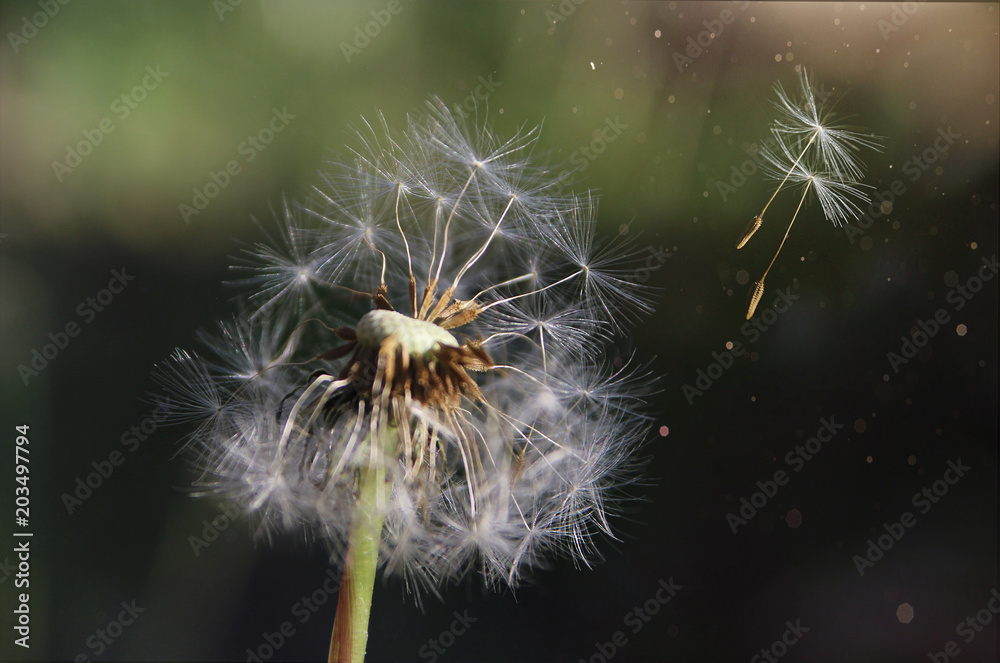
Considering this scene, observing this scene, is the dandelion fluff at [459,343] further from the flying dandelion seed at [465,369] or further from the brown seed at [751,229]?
the brown seed at [751,229]

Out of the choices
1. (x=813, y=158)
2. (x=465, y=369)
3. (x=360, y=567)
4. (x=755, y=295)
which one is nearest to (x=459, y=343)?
(x=465, y=369)

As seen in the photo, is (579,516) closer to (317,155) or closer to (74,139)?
(317,155)

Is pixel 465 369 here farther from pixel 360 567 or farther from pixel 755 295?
pixel 755 295

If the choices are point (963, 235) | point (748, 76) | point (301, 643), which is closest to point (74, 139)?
point (301, 643)

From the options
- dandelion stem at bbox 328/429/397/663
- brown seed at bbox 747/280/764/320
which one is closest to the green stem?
dandelion stem at bbox 328/429/397/663

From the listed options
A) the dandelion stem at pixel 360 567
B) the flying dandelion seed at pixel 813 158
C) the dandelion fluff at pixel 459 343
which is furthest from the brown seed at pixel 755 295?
the dandelion stem at pixel 360 567

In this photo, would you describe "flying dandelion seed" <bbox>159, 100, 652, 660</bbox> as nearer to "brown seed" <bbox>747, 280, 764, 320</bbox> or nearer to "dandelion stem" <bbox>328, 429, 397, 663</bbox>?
"dandelion stem" <bbox>328, 429, 397, 663</bbox>
